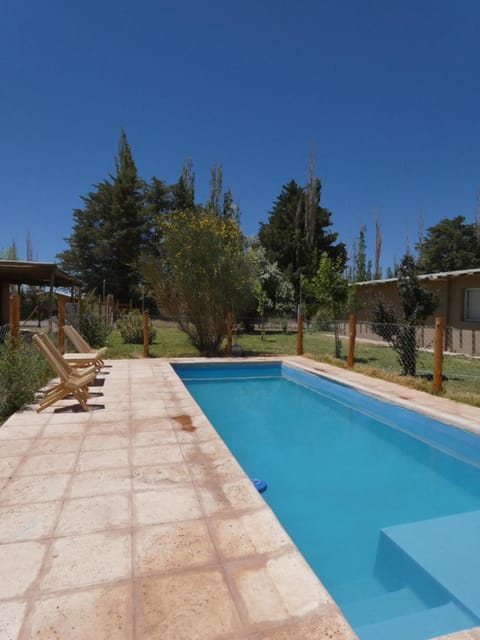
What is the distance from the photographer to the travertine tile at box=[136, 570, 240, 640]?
5.55 feet

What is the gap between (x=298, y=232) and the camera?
2889 cm

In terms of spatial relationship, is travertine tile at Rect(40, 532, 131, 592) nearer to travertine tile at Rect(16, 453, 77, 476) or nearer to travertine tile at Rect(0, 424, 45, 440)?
travertine tile at Rect(16, 453, 77, 476)

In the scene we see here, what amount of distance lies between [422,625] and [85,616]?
1.81 meters

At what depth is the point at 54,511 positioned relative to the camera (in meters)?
2.75

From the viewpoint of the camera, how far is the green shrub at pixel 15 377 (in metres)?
5.48

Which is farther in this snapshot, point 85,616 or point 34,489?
point 34,489

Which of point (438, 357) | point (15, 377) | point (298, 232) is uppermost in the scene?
point (298, 232)

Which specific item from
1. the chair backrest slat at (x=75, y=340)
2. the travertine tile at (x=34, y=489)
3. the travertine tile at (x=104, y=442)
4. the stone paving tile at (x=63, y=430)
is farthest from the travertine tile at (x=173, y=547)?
the chair backrest slat at (x=75, y=340)

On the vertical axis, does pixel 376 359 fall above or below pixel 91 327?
below

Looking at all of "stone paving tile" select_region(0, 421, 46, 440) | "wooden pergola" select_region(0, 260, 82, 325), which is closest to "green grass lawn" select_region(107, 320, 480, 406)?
"wooden pergola" select_region(0, 260, 82, 325)

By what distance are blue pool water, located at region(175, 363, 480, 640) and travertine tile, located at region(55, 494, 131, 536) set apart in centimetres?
151

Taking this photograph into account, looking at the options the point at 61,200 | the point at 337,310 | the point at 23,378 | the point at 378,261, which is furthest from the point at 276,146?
the point at 378,261

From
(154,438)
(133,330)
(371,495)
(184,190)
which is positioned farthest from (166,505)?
(184,190)

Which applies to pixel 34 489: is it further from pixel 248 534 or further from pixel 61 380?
pixel 61 380
